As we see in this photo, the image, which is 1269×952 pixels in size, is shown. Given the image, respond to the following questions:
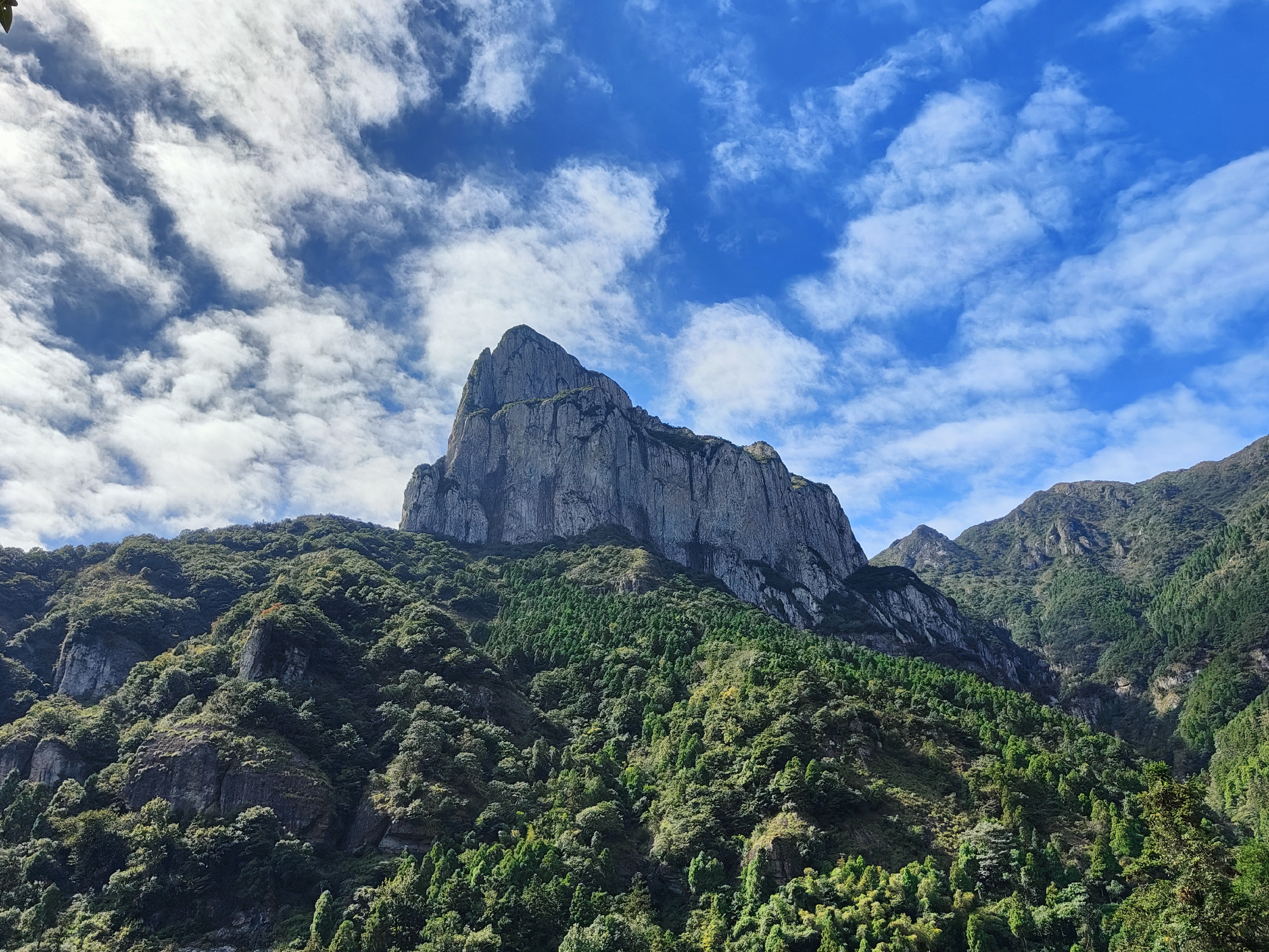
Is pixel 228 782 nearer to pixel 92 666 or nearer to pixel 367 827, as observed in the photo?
pixel 367 827

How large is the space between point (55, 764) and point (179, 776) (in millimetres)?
22520

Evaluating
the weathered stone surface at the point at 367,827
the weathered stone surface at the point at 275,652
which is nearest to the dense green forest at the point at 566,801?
the weathered stone surface at the point at 367,827

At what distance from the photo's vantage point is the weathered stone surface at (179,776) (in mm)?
88500

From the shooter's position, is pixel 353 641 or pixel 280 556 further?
pixel 280 556

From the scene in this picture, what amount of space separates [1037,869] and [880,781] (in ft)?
63.6

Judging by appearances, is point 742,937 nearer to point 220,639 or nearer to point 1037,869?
point 1037,869

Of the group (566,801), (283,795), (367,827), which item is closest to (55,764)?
(283,795)

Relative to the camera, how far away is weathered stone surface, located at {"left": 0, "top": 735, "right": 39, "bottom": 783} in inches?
3880

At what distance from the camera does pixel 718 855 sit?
80.6 metres

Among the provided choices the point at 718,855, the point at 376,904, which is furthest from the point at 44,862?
the point at 718,855

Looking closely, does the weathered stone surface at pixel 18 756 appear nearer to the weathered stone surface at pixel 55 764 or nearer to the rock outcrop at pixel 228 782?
the weathered stone surface at pixel 55 764

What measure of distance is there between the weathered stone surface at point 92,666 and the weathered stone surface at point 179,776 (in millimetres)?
43153

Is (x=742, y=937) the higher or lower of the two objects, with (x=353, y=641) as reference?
lower

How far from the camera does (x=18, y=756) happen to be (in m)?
99.2
